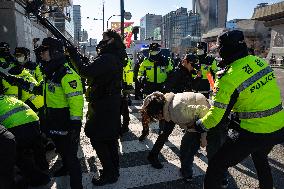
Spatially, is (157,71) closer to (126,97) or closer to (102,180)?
(126,97)

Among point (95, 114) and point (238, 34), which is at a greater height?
point (238, 34)

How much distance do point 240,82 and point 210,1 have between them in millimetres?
200305

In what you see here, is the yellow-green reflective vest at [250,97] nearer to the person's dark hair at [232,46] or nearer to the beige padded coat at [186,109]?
the person's dark hair at [232,46]

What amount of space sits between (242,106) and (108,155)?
2120mm

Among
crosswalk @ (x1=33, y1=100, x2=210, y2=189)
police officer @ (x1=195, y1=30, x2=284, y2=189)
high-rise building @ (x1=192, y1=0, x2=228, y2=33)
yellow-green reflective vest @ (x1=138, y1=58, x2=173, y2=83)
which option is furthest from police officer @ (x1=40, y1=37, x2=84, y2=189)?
high-rise building @ (x1=192, y1=0, x2=228, y2=33)

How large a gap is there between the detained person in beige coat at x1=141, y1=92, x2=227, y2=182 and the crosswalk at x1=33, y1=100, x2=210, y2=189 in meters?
0.45

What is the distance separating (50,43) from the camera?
382cm

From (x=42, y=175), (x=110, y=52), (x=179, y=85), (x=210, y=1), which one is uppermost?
(x=210, y=1)

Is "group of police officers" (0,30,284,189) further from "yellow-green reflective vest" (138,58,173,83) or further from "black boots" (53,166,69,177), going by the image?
"yellow-green reflective vest" (138,58,173,83)

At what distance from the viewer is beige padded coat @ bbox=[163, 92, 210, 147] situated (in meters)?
4.02

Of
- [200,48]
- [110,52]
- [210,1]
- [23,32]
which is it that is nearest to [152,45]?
[200,48]

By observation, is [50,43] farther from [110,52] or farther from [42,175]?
[42,175]

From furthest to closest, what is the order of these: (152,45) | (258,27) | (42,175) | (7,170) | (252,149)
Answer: (258,27)
(152,45)
(42,175)
(252,149)
(7,170)

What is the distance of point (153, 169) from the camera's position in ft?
16.6
